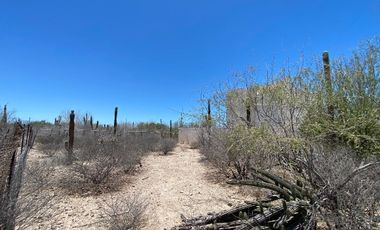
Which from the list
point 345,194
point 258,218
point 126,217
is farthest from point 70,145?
point 345,194

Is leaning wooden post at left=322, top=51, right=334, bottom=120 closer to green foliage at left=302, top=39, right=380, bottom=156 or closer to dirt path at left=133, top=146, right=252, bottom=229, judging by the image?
green foliage at left=302, top=39, right=380, bottom=156

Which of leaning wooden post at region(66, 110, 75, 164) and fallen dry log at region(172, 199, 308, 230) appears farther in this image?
leaning wooden post at region(66, 110, 75, 164)

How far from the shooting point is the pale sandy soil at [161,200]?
580 cm

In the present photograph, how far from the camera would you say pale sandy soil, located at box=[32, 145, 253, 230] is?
5.80 meters

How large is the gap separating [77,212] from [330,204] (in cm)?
492

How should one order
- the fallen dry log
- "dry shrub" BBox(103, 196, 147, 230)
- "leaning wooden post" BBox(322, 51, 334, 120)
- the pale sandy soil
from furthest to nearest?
"leaning wooden post" BBox(322, 51, 334, 120)
the pale sandy soil
"dry shrub" BBox(103, 196, 147, 230)
the fallen dry log

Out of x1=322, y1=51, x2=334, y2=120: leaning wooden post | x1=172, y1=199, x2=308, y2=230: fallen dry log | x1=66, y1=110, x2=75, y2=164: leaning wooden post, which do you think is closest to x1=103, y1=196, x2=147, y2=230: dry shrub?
x1=172, y1=199, x2=308, y2=230: fallen dry log

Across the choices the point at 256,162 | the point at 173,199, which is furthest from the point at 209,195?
the point at 256,162

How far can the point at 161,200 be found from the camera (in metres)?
7.32

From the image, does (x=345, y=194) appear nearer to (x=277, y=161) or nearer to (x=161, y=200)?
(x=277, y=161)

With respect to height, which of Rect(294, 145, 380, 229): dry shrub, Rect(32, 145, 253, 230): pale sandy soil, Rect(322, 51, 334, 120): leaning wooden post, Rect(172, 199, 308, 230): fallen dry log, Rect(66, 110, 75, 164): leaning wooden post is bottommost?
Rect(32, 145, 253, 230): pale sandy soil

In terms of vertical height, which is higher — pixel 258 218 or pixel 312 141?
pixel 312 141

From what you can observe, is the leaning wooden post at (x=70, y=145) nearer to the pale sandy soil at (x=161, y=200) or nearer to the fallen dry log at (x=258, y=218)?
the pale sandy soil at (x=161, y=200)

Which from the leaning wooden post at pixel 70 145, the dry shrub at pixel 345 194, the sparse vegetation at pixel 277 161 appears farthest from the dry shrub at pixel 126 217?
the leaning wooden post at pixel 70 145
